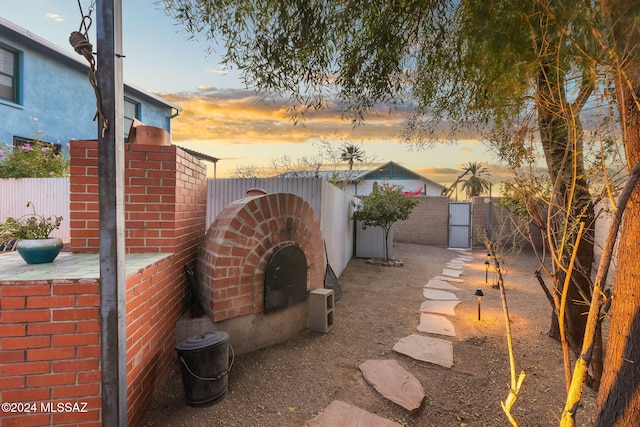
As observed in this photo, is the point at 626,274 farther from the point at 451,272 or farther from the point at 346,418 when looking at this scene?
the point at 451,272

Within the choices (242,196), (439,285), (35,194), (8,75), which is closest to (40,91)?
(8,75)

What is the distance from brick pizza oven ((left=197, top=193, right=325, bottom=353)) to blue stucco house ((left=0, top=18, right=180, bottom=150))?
31.6 ft

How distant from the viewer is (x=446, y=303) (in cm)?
578

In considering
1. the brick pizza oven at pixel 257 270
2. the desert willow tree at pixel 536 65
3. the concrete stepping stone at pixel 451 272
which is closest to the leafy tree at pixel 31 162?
the brick pizza oven at pixel 257 270

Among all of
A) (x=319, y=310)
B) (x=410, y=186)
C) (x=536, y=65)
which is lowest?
(x=319, y=310)

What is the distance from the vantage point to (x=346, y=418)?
2520 mm

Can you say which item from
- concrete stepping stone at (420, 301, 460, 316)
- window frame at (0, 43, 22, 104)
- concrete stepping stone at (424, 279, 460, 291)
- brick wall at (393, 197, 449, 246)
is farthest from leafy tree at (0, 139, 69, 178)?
brick wall at (393, 197, 449, 246)

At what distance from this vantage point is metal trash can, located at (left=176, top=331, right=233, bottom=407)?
102 inches

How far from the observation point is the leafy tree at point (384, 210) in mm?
9281

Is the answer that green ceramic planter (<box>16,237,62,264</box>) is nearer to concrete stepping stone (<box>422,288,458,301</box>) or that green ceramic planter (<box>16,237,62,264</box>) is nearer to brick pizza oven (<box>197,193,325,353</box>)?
brick pizza oven (<box>197,193,325,353</box>)

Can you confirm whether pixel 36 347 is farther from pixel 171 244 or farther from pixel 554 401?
pixel 554 401

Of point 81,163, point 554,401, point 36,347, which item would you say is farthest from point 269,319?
point 554,401

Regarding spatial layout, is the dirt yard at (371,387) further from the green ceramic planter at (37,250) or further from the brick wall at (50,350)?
the green ceramic planter at (37,250)

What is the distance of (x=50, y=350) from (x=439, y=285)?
690 centimetres
